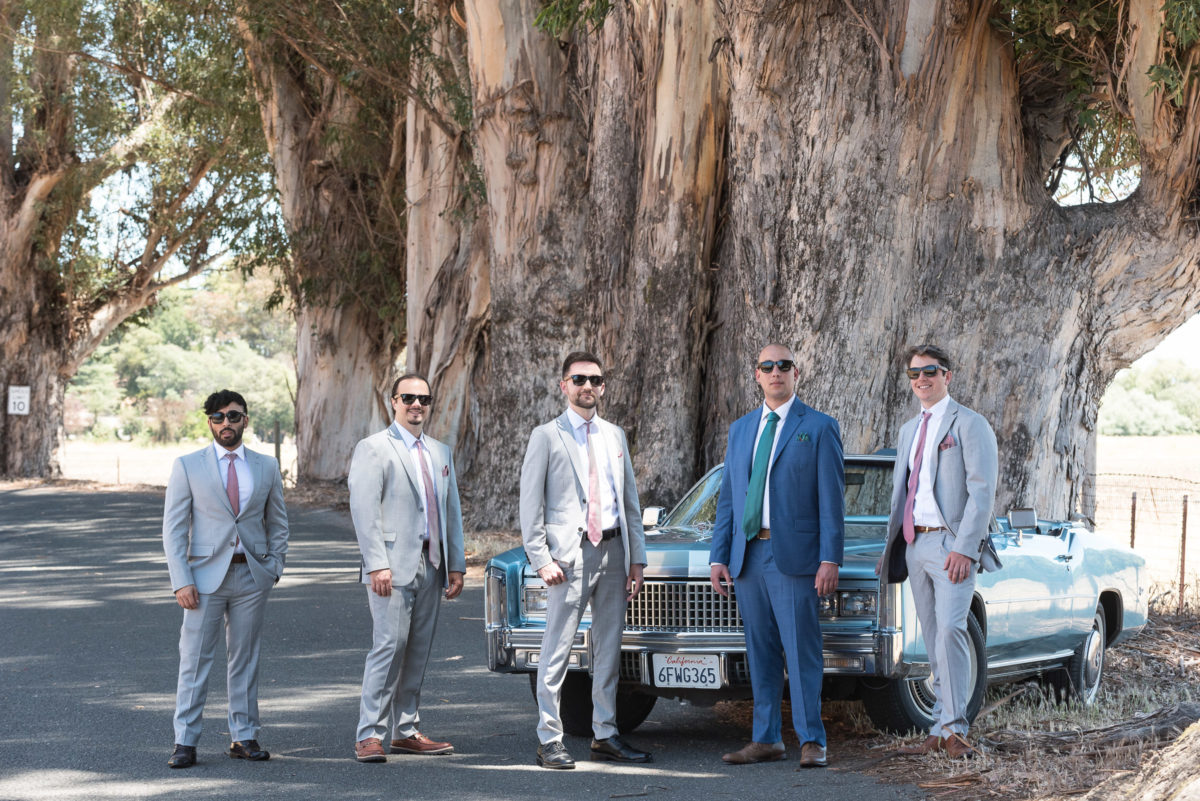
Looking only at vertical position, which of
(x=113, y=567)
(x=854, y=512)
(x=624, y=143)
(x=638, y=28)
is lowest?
(x=113, y=567)

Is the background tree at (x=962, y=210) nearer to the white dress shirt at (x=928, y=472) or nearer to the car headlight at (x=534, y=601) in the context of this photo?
the white dress shirt at (x=928, y=472)

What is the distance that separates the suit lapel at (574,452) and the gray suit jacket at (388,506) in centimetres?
59

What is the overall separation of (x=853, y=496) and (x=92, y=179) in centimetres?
2841

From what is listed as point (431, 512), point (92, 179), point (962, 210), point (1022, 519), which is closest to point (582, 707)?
point (431, 512)

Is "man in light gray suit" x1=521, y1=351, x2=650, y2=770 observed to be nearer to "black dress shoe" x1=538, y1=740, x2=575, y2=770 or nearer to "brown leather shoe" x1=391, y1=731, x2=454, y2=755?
"black dress shoe" x1=538, y1=740, x2=575, y2=770

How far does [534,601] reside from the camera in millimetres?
7660

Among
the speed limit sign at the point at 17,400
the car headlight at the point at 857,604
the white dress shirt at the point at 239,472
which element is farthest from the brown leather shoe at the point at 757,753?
the speed limit sign at the point at 17,400

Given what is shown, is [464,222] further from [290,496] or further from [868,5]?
[868,5]

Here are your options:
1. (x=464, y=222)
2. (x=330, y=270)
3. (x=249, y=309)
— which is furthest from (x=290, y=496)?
(x=249, y=309)

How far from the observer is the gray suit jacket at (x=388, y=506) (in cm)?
716

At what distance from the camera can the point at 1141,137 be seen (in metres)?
12.0

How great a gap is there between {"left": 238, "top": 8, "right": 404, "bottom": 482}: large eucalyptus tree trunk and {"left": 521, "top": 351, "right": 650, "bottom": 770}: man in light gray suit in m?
20.5

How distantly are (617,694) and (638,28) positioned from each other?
1077 centimetres

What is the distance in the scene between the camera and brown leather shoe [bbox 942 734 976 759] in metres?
6.80
